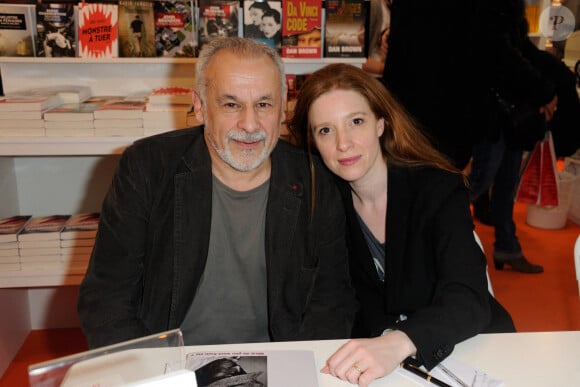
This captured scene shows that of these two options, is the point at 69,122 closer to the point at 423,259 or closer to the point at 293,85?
the point at 293,85

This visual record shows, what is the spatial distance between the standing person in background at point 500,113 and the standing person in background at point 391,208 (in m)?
1.25

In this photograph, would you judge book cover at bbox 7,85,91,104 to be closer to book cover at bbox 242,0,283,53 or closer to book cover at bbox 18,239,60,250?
book cover at bbox 18,239,60,250

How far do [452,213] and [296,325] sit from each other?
574 millimetres

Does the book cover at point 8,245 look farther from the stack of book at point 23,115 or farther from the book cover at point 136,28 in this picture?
the book cover at point 136,28

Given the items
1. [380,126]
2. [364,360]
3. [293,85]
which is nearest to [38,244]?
[293,85]

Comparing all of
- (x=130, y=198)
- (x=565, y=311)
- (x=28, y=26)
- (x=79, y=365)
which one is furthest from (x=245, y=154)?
(x=565, y=311)

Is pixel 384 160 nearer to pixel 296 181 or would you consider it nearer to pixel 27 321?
pixel 296 181

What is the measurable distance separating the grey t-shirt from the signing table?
0.44m

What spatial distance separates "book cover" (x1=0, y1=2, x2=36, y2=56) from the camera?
97.5 inches

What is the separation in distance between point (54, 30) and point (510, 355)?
2268 mm

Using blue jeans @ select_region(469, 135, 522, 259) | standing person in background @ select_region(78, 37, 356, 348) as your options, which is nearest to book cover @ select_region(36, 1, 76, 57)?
standing person in background @ select_region(78, 37, 356, 348)

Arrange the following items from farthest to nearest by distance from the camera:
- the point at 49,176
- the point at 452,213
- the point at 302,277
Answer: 1. the point at 49,176
2. the point at 302,277
3. the point at 452,213

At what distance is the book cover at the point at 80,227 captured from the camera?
8.07 ft

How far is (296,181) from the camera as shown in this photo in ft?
5.49
